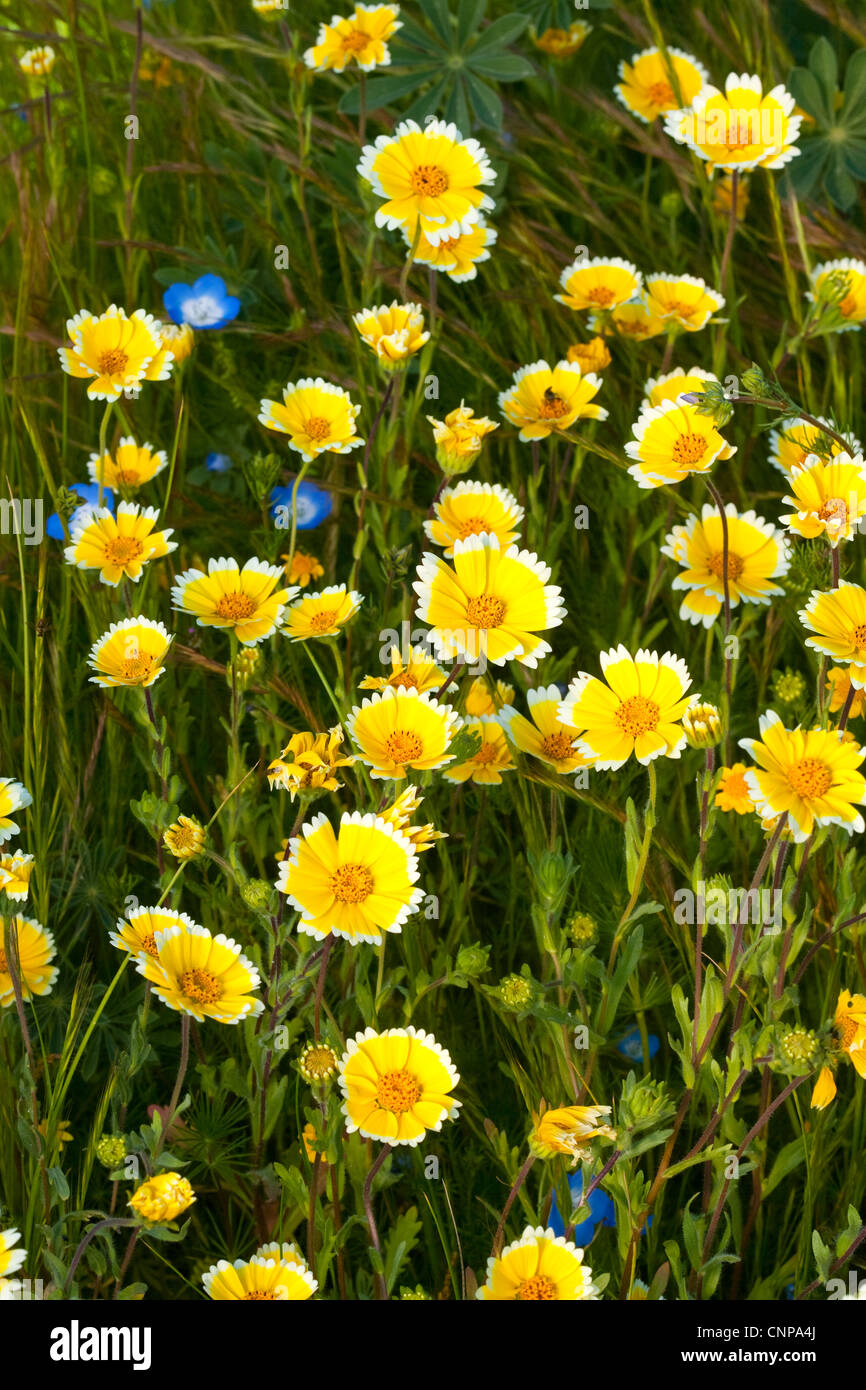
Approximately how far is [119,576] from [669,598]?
81cm

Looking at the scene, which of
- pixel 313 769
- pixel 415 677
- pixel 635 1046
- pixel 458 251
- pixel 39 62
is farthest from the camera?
pixel 39 62

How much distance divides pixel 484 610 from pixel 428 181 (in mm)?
730

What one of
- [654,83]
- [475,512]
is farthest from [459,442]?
[654,83]

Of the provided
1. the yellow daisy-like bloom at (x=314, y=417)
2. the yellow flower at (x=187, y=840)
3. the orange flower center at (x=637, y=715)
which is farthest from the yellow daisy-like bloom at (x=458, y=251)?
the yellow flower at (x=187, y=840)

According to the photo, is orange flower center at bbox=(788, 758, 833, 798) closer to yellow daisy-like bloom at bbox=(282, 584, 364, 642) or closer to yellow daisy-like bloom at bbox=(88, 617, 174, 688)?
yellow daisy-like bloom at bbox=(282, 584, 364, 642)

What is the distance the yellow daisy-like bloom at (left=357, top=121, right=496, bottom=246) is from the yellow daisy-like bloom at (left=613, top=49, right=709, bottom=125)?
0.54m

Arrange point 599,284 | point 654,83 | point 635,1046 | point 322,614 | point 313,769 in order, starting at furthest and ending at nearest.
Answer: point 654,83
point 599,284
point 635,1046
point 322,614
point 313,769

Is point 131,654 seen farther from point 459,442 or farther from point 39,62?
point 39,62

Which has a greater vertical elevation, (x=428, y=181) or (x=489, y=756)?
(x=428, y=181)

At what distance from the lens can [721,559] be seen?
160 centimetres

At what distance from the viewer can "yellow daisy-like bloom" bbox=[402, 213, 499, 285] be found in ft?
5.73

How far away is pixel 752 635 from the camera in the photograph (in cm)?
172
